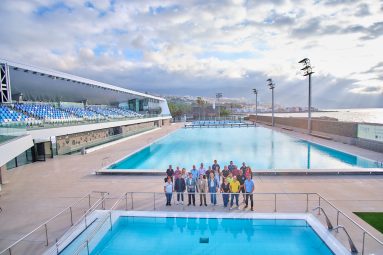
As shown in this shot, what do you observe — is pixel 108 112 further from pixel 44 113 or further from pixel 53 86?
pixel 44 113

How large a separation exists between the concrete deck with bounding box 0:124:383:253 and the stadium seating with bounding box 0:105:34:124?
15.4ft

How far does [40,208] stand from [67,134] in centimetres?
1309

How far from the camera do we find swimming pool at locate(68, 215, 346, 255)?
268 inches

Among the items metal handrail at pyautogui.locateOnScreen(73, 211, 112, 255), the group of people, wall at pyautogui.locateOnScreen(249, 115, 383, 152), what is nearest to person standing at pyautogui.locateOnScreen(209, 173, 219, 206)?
the group of people

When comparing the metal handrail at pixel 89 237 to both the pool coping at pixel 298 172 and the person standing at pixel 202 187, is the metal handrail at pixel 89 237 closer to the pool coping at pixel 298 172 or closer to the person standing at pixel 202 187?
the person standing at pixel 202 187

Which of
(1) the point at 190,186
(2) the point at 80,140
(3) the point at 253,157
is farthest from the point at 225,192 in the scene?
(2) the point at 80,140

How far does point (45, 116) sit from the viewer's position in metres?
21.7

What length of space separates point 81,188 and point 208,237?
644 centimetres

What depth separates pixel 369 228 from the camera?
22.1 feet

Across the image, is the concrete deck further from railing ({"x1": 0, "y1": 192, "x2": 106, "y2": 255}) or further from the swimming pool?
the swimming pool

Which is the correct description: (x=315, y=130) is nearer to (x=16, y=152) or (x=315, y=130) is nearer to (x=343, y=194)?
(x=343, y=194)

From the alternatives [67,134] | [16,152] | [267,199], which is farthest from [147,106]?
[267,199]

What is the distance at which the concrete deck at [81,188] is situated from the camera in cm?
801

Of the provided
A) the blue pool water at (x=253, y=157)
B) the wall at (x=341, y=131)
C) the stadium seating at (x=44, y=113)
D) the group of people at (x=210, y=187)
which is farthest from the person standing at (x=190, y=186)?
the wall at (x=341, y=131)
